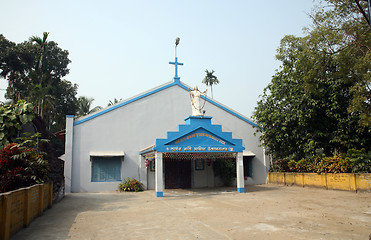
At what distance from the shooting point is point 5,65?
3203 cm

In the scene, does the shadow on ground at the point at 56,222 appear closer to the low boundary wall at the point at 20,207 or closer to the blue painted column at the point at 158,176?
the low boundary wall at the point at 20,207

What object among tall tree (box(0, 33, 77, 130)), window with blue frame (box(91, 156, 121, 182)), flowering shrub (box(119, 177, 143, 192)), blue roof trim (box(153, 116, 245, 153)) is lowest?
flowering shrub (box(119, 177, 143, 192))

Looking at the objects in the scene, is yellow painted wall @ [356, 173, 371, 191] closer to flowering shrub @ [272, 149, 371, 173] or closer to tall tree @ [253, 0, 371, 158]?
flowering shrub @ [272, 149, 371, 173]

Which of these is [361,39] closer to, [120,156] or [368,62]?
[368,62]

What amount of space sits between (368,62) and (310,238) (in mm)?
9794

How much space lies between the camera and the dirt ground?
22.6 ft

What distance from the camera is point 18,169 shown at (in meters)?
9.64

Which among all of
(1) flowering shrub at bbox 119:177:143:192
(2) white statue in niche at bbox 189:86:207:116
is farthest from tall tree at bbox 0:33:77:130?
(2) white statue in niche at bbox 189:86:207:116

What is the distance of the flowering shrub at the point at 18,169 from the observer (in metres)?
9.13

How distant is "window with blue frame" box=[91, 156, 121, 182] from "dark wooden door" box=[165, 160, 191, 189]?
124 inches

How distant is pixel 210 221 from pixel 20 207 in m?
5.03

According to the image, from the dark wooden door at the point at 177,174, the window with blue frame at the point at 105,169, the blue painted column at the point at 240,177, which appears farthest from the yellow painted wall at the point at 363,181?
the window with blue frame at the point at 105,169

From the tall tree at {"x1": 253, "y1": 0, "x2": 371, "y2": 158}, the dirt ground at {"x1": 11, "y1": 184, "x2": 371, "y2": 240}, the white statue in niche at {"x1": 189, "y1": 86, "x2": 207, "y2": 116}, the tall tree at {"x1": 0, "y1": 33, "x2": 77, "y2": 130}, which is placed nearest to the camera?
the dirt ground at {"x1": 11, "y1": 184, "x2": 371, "y2": 240}

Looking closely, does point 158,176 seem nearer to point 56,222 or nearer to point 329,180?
point 56,222
